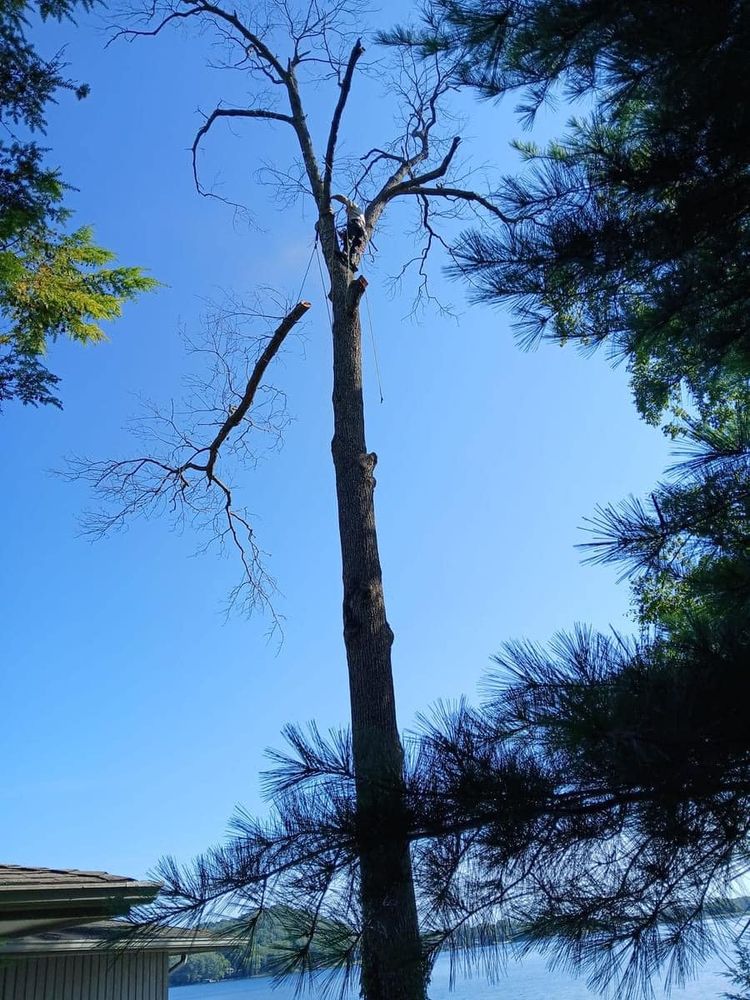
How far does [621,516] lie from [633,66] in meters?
1.84

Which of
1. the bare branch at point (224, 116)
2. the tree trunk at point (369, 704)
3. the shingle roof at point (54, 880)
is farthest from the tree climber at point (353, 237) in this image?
the shingle roof at point (54, 880)

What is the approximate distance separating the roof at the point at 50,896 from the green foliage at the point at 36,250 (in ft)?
14.3

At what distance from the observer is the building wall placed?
21.9ft

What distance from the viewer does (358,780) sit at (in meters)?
2.65

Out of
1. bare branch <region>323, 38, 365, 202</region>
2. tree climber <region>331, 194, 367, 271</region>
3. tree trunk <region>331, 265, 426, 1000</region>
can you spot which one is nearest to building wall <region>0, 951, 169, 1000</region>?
tree trunk <region>331, 265, 426, 1000</region>

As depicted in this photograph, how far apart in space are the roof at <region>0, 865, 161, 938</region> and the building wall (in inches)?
11.6

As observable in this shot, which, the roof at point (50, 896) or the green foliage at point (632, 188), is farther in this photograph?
the roof at point (50, 896)

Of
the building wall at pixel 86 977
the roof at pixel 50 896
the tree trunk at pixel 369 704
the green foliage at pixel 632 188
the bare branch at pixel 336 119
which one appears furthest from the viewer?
the bare branch at pixel 336 119

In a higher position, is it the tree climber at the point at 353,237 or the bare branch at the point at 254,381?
the tree climber at the point at 353,237

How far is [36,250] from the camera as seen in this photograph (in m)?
9.16

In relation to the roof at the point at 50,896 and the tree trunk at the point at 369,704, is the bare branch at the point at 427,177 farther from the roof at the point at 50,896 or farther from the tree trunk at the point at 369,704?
the roof at the point at 50,896

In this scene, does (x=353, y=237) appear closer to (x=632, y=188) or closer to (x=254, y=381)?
(x=254, y=381)

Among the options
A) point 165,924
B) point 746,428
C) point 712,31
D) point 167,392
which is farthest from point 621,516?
point 167,392

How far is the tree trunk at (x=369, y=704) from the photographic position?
8.36ft
